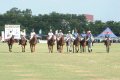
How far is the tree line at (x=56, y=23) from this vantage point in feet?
547

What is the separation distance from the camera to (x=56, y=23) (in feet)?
580

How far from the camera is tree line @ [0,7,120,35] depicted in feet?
547

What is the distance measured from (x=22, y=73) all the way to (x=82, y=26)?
489 ft

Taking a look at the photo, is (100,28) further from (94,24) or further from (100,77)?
(100,77)

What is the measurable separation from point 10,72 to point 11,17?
504ft

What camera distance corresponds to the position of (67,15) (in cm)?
18400

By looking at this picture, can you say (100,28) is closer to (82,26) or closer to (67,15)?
(82,26)

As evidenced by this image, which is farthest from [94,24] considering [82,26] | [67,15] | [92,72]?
[92,72]

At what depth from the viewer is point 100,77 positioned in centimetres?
2048

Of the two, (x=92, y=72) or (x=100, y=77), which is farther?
(x=92, y=72)

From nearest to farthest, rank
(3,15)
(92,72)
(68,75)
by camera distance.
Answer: (68,75)
(92,72)
(3,15)

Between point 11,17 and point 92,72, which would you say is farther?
point 11,17

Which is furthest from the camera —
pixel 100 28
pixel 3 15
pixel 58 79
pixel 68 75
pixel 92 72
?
pixel 3 15

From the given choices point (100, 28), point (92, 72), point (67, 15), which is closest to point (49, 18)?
point (67, 15)
